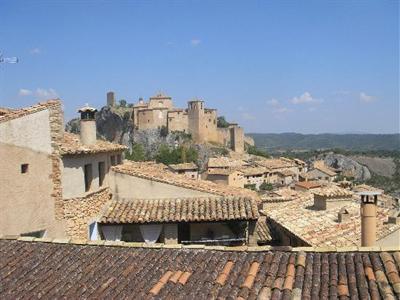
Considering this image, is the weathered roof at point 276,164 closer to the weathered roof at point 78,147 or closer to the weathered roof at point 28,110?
the weathered roof at point 78,147

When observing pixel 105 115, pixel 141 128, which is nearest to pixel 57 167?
pixel 141 128

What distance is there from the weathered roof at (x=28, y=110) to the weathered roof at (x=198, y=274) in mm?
5499

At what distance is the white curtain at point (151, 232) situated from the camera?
1591 centimetres

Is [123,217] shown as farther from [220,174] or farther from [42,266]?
[220,174]

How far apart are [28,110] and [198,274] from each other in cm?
885

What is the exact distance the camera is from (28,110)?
14195 mm

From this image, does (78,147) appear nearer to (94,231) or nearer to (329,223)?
(94,231)

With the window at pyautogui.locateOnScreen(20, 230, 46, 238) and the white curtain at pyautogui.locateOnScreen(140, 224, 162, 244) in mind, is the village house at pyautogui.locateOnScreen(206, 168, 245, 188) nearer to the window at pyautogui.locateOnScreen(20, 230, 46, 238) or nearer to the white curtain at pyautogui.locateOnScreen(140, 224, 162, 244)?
the white curtain at pyautogui.locateOnScreen(140, 224, 162, 244)

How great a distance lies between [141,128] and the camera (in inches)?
4011

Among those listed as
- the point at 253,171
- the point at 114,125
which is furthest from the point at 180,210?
the point at 114,125

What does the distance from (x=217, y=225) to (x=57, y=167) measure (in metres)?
5.73

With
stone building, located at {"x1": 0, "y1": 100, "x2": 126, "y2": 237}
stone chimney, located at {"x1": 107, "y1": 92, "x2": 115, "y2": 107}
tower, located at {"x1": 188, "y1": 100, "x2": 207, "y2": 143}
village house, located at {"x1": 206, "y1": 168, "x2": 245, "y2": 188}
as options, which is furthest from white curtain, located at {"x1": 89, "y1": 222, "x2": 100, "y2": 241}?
stone chimney, located at {"x1": 107, "y1": 92, "x2": 115, "y2": 107}

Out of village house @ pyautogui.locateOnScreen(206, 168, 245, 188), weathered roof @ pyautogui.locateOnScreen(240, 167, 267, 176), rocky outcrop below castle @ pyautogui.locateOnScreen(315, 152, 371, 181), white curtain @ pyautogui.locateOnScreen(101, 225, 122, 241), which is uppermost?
white curtain @ pyautogui.locateOnScreen(101, 225, 122, 241)

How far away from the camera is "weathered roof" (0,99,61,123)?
13.6 metres
